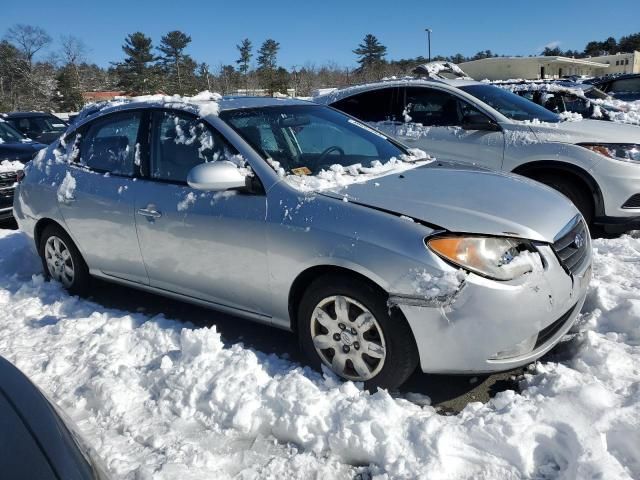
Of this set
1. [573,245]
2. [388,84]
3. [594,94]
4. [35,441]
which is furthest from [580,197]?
[594,94]

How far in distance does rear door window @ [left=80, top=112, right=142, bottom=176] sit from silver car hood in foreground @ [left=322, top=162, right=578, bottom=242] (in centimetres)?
173

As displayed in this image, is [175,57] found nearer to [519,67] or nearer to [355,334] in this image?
Answer: [519,67]

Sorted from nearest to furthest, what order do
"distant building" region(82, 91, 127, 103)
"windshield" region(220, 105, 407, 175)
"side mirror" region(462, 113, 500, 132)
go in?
"windshield" region(220, 105, 407, 175), "side mirror" region(462, 113, 500, 132), "distant building" region(82, 91, 127, 103)

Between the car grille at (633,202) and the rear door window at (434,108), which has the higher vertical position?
the rear door window at (434,108)

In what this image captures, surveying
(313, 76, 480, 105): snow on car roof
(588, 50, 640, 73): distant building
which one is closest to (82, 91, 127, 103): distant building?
(313, 76, 480, 105): snow on car roof

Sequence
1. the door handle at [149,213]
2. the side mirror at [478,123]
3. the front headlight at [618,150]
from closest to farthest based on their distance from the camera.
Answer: the door handle at [149,213], the front headlight at [618,150], the side mirror at [478,123]

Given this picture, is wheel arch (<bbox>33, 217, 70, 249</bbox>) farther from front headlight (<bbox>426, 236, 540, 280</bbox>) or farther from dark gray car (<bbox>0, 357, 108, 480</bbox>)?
front headlight (<bbox>426, 236, 540, 280</bbox>)

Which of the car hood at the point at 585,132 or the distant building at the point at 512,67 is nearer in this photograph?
the car hood at the point at 585,132

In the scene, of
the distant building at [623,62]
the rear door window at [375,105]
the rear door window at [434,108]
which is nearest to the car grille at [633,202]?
the rear door window at [434,108]

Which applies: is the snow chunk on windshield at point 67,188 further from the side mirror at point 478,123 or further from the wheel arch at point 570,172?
the wheel arch at point 570,172

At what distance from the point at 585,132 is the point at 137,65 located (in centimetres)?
4769

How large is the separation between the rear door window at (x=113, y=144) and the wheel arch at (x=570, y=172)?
150 inches

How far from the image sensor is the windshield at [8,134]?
8920 millimetres

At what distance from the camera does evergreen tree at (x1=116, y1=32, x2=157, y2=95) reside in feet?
151
